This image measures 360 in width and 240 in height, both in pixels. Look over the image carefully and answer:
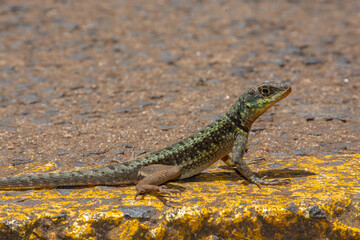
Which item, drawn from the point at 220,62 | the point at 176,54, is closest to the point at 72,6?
the point at 176,54

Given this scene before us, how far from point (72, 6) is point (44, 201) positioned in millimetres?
9820

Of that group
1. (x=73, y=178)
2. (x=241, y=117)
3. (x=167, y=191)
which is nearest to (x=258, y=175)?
(x=241, y=117)

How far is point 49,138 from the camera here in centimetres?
645

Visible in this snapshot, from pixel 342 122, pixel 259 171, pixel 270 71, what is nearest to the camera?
pixel 259 171

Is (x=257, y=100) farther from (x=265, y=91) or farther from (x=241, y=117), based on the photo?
(x=241, y=117)

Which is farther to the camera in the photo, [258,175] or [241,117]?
[241,117]

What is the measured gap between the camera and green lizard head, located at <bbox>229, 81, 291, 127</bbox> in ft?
16.7

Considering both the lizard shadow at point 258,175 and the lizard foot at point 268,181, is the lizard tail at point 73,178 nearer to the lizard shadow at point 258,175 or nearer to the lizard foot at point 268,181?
the lizard shadow at point 258,175

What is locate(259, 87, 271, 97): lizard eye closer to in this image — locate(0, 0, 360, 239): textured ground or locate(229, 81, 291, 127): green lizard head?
locate(229, 81, 291, 127): green lizard head

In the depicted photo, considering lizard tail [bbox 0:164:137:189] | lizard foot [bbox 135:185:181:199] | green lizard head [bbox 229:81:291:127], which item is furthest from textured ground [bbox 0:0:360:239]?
lizard foot [bbox 135:185:181:199]

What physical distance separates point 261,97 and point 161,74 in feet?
14.8

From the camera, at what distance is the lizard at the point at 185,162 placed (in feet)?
15.4

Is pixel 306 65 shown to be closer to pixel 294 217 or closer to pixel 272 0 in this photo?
pixel 272 0

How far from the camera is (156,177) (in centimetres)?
468
